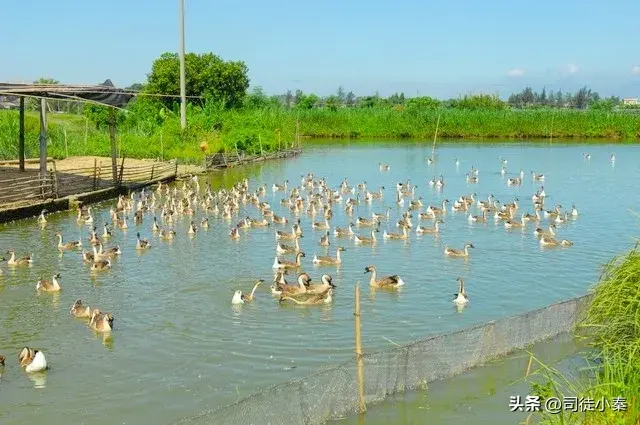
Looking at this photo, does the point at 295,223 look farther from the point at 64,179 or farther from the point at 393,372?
the point at 393,372

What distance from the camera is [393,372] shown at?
991 centimetres

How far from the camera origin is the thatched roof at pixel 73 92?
2253 cm

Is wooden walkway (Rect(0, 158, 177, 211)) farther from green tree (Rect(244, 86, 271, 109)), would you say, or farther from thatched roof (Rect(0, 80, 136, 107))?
green tree (Rect(244, 86, 271, 109))

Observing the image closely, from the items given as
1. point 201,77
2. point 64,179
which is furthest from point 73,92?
point 201,77

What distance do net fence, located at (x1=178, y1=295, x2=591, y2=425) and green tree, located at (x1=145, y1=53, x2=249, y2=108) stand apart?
1858 inches

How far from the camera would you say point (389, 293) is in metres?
16.1

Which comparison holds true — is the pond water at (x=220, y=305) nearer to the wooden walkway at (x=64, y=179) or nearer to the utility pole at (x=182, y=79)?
the wooden walkway at (x=64, y=179)

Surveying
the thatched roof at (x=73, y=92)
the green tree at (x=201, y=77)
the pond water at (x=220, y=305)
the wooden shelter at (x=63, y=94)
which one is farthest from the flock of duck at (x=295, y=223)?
the green tree at (x=201, y=77)

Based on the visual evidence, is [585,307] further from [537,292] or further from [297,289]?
[297,289]

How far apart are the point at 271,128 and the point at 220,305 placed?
3862 centimetres

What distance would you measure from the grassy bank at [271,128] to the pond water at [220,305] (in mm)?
14101

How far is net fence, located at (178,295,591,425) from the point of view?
27.6 feet

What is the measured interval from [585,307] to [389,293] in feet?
15.7

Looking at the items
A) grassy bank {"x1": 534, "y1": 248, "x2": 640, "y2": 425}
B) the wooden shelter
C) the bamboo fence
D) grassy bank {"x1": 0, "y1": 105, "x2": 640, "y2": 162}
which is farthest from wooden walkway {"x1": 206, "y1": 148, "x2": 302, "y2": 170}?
grassy bank {"x1": 534, "y1": 248, "x2": 640, "y2": 425}
